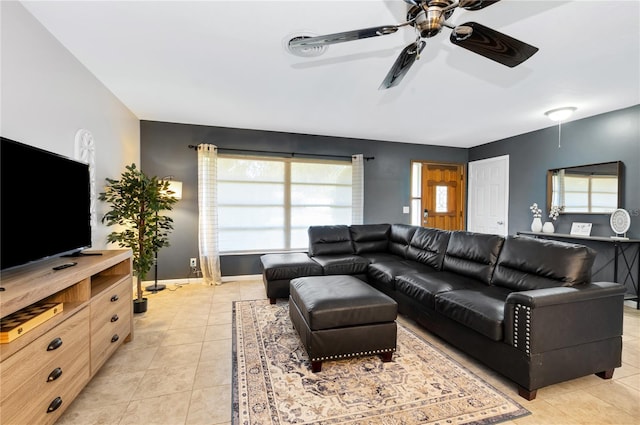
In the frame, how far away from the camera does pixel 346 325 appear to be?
205cm

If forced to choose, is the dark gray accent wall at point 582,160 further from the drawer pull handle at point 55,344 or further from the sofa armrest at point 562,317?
the drawer pull handle at point 55,344

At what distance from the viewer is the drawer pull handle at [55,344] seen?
1.40 meters

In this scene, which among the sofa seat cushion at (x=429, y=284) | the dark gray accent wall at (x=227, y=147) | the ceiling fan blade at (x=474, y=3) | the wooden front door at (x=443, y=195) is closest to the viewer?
the ceiling fan blade at (x=474, y=3)

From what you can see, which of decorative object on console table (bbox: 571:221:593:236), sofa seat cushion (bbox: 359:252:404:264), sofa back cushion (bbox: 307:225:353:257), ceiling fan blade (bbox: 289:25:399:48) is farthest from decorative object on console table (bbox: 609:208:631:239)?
ceiling fan blade (bbox: 289:25:399:48)

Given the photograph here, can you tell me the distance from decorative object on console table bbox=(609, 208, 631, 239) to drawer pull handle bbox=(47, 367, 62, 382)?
543 centimetres

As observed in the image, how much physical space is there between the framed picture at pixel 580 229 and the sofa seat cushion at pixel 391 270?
239 centimetres

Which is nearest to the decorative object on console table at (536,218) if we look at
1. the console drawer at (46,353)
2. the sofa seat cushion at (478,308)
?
the sofa seat cushion at (478,308)

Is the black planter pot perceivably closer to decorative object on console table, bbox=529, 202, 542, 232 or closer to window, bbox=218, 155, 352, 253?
window, bbox=218, 155, 352, 253

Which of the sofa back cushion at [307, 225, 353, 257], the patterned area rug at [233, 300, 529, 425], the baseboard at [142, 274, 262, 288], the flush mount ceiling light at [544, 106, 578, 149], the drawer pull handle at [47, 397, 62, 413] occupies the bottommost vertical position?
the patterned area rug at [233, 300, 529, 425]

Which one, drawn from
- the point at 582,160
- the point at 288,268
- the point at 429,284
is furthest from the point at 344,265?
the point at 582,160

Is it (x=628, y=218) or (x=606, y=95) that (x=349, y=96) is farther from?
Answer: (x=628, y=218)

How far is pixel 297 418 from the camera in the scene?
1578 millimetres

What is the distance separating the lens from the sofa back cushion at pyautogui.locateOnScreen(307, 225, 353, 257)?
4145mm

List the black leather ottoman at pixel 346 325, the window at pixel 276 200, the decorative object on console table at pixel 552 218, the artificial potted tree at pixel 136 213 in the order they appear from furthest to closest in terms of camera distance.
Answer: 1. the window at pixel 276 200
2. the decorative object on console table at pixel 552 218
3. the artificial potted tree at pixel 136 213
4. the black leather ottoman at pixel 346 325
